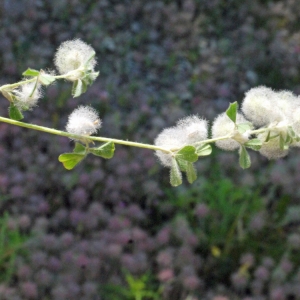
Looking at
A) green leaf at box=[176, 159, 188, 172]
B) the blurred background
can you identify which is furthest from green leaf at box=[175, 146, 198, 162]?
the blurred background

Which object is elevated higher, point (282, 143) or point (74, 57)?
point (74, 57)

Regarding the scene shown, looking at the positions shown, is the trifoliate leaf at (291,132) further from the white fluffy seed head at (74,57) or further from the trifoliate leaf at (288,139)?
the white fluffy seed head at (74,57)

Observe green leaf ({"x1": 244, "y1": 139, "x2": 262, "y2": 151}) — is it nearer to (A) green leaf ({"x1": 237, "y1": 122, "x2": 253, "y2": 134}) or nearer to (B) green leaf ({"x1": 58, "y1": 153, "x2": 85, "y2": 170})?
(A) green leaf ({"x1": 237, "y1": 122, "x2": 253, "y2": 134})

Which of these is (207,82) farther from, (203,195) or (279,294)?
(279,294)

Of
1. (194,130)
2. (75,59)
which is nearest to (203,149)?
(194,130)

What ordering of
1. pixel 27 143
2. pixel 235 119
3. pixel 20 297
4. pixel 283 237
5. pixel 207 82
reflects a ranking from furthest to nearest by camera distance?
pixel 207 82
pixel 27 143
pixel 283 237
pixel 20 297
pixel 235 119

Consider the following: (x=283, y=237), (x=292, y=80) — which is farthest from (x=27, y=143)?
(x=292, y=80)

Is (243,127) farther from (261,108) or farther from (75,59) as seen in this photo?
(75,59)

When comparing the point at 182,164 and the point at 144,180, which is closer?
the point at 182,164
